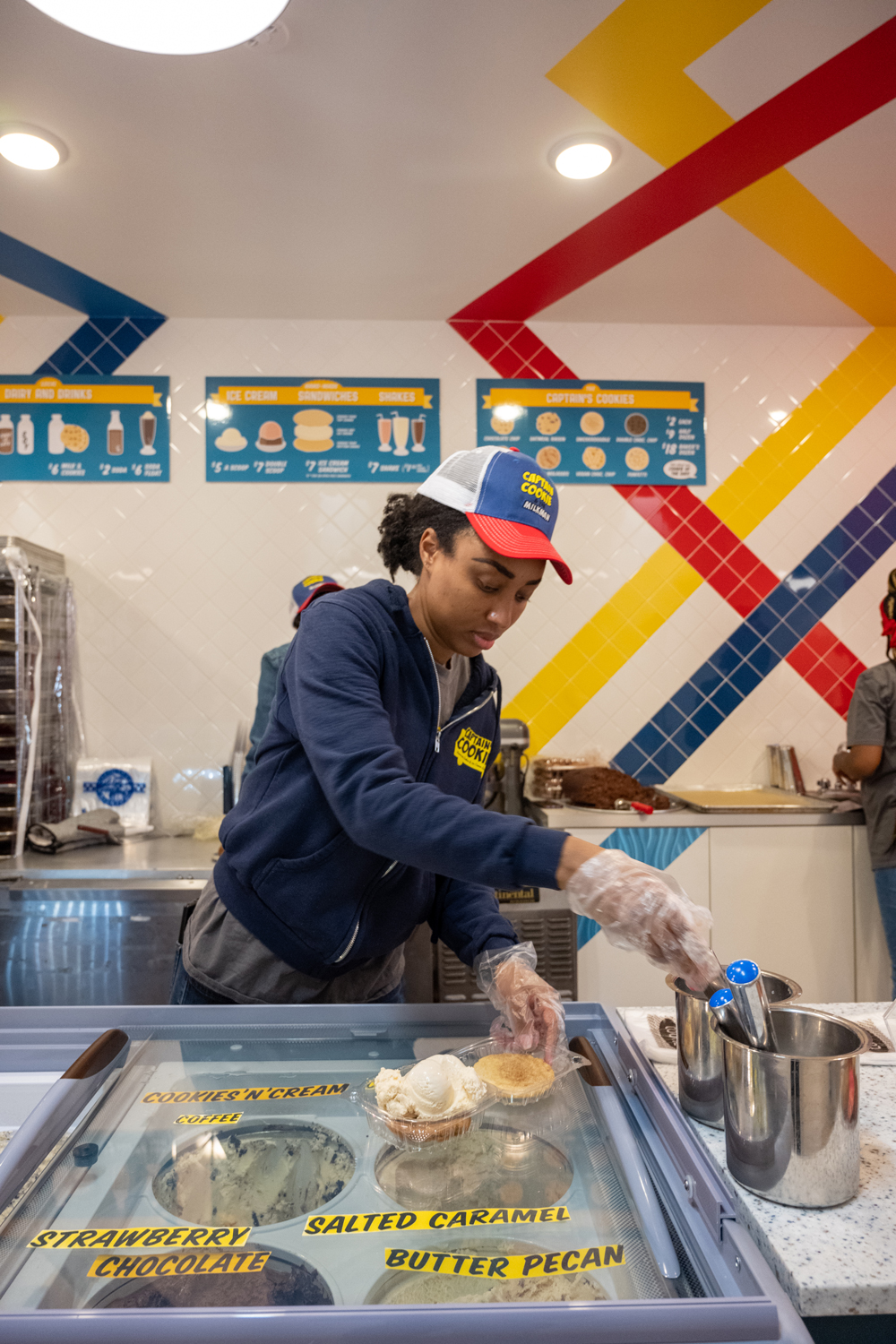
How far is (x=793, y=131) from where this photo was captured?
2.38m

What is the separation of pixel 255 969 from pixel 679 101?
241 centimetres

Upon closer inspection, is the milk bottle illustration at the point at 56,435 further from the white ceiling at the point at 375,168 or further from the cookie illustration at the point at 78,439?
the white ceiling at the point at 375,168

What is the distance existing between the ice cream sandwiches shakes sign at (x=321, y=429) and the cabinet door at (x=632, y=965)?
1.78 m

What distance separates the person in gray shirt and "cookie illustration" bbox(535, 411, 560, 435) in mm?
1491

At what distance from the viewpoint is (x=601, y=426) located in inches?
143

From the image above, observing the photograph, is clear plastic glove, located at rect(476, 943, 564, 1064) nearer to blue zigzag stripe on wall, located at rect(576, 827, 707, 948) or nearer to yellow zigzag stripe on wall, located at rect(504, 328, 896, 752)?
blue zigzag stripe on wall, located at rect(576, 827, 707, 948)

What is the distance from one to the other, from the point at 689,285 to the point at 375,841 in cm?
301

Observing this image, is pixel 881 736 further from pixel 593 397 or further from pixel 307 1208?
pixel 307 1208

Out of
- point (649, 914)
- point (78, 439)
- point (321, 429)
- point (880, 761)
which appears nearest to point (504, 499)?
point (649, 914)

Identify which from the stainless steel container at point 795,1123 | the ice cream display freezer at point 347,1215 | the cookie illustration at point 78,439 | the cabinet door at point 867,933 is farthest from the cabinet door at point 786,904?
the cookie illustration at point 78,439

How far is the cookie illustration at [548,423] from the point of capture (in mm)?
3613

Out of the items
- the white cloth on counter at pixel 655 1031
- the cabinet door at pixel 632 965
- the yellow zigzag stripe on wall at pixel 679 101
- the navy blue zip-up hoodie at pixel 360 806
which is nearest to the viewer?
the navy blue zip-up hoodie at pixel 360 806

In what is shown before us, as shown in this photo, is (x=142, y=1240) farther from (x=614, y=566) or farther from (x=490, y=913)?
(x=614, y=566)

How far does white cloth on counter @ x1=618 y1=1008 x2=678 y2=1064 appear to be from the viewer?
1.17 m
